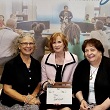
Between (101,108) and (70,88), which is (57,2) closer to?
(70,88)

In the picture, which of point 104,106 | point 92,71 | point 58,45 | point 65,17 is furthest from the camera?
point 65,17

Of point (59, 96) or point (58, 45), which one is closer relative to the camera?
point (59, 96)

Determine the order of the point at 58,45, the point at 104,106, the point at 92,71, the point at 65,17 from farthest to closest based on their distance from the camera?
the point at 65,17
the point at 58,45
the point at 92,71
the point at 104,106

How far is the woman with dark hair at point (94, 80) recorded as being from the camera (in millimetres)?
2041

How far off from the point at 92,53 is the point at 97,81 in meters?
0.27

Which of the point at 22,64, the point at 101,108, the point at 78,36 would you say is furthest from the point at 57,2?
the point at 101,108

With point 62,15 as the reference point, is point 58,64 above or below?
below

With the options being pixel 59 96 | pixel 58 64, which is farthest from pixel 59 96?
pixel 58 64

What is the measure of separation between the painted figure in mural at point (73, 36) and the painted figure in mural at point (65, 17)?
0.04 metres

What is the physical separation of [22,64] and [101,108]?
2.83ft

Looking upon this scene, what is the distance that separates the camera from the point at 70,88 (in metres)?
2.10

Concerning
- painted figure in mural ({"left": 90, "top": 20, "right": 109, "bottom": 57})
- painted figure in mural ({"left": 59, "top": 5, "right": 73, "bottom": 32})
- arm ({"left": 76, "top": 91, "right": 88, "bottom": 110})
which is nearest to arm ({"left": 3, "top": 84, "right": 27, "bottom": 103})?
arm ({"left": 76, "top": 91, "right": 88, "bottom": 110})

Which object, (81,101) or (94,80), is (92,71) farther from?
(81,101)

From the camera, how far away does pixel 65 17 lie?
2.56 meters
